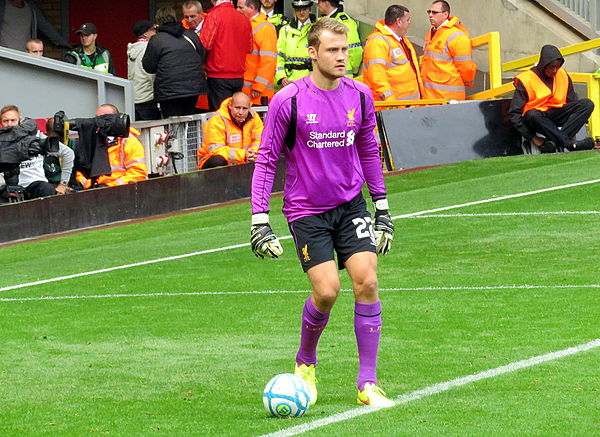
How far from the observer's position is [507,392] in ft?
24.9

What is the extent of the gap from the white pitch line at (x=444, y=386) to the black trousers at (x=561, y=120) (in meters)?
10.3

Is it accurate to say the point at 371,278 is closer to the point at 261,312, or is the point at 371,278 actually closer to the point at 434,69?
the point at 261,312

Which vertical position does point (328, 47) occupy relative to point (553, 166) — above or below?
above

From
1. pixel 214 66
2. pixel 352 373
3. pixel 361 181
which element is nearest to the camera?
pixel 361 181

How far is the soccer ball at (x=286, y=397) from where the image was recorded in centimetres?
716

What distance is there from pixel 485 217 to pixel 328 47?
7.91 meters

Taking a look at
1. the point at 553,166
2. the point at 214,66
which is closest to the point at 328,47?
the point at 553,166

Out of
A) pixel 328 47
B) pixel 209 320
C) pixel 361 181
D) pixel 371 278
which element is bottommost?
pixel 209 320

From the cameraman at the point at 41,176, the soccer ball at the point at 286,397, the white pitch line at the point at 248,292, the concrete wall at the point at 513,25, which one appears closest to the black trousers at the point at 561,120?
the concrete wall at the point at 513,25

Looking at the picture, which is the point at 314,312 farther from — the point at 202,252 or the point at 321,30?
the point at 202,252

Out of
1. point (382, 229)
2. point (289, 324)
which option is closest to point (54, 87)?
point (289, 324)

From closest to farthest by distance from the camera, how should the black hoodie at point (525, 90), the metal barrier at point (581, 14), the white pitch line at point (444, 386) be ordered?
1. the white pitch line at point (444, 386)
2. the black hoodie at point (525, 90)
3. the metal barrier at point (581, 14)

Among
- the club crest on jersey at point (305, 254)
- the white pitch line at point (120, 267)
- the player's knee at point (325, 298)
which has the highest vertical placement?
the club crest on jersey at point (305, 254)

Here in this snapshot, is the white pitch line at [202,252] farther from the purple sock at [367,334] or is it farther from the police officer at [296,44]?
the purple sock at [367,334]
